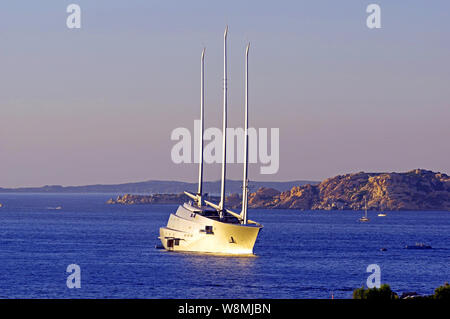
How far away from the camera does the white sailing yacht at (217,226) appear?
97.9m

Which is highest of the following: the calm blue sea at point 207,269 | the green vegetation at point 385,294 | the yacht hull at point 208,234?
the green vegetation at point 385,294

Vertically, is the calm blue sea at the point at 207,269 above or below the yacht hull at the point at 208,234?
below

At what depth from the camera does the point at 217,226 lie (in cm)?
9975

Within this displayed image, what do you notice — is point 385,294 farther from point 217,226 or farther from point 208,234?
point 208,234

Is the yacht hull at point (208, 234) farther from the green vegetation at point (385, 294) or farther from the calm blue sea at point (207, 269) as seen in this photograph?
the green vegetation at point (385, 294)

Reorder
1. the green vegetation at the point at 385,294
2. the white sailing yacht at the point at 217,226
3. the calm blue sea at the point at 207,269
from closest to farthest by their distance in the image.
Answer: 1. the green vegetation at the point at 385,294
2. the calm blue sea at the point at 207,269
3. the white sailing yacht at the point at 217,226

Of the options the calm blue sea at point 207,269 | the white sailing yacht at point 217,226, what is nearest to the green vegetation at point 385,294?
the calm blue sea at point 207,269

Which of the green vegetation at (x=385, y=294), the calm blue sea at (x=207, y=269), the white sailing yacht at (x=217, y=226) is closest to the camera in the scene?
the green vegetation at (x=385, y=294)

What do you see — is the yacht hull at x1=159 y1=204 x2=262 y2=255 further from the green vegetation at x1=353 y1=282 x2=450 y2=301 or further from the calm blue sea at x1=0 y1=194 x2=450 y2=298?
the green vegetation at x1=353 y1=282 x2=450 y2=301

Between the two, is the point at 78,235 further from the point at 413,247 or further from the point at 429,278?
the point at 429,278

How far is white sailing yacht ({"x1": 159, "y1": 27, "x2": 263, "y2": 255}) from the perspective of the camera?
97875 mm
